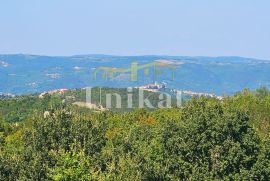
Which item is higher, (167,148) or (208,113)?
(208,113)

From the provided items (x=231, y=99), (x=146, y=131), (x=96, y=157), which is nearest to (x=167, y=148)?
(x=96, y=157)

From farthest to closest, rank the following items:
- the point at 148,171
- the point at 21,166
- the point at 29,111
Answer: the point at 29,111 < the point at 148,171 < the point at 21,166

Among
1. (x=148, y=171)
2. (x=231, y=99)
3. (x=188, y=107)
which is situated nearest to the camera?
(x=148, y=171)

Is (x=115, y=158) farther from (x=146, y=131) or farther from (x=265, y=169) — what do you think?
(x=146, y=131)

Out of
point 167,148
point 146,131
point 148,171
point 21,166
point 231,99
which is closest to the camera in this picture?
point 21,166

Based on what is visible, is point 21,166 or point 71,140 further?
point 71,140

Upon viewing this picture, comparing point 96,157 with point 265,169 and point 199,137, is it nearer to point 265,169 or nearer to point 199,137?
point 199,137

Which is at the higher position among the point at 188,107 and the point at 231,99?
the point at 188,107

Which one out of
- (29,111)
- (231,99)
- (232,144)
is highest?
(232,144)

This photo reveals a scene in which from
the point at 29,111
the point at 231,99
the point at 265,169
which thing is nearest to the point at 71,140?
the point at 265,169
